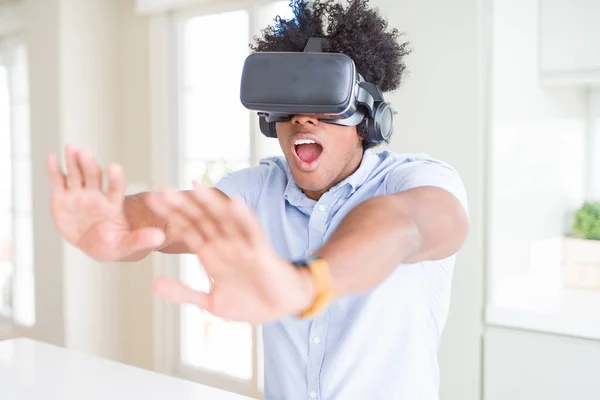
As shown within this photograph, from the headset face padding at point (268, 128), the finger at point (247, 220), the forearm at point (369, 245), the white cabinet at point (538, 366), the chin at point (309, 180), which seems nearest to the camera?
the finger at point (247, 220)

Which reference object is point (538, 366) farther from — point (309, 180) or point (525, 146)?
point (309, 180)

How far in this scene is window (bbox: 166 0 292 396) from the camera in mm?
3408

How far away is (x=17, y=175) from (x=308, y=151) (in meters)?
3.93

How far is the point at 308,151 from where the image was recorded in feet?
4.26

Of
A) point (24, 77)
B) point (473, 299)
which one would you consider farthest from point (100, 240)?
point (24, 77)

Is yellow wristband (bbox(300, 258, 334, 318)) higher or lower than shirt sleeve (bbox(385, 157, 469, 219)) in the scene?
lower

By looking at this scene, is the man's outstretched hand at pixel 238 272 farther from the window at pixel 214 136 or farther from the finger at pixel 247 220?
the window at pixel 214 136

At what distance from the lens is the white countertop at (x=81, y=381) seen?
1.57 m

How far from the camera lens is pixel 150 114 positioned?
12.6 ft

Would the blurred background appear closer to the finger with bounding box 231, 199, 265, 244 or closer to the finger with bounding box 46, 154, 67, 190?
the finger with bounding box 46, 154, 67, 190

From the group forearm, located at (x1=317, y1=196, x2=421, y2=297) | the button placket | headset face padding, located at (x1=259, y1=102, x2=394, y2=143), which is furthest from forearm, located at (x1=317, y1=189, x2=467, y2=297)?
the button placket

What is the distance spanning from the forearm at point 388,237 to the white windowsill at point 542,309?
1190mm

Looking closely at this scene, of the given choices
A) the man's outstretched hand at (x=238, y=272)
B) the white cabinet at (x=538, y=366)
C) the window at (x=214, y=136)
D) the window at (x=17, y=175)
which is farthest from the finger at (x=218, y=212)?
the window at (x=17, y=175)

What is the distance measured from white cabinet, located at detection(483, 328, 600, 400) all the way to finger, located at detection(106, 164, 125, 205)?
161 centimetres
